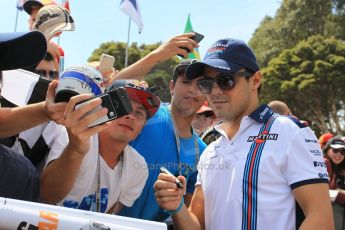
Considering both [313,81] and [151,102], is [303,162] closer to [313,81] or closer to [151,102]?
[151,102]

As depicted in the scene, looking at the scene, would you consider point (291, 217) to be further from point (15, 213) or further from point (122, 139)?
point (15, 213)

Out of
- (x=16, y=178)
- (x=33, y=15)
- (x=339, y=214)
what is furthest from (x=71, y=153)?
(x=339, y=214)

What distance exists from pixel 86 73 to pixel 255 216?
108 centimetres

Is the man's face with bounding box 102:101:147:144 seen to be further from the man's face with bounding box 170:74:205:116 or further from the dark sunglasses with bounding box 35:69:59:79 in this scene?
the man's face with bounding box 170:74:205:116

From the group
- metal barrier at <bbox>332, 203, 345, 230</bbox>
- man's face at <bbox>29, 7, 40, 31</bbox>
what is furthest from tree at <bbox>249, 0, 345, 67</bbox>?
man's face at <bbox>29, 7, 40, 31</bbox>

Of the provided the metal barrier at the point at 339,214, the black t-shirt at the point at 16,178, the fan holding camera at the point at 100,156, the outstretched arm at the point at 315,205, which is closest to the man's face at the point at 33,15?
the fan holding camera at the point at 100,156

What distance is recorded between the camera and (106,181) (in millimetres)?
2334

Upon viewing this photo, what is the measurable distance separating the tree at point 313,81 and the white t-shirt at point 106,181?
24.4m

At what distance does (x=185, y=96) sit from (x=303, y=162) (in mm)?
1582

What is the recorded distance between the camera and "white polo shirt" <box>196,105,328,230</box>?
204 centimetres

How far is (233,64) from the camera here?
2344mm

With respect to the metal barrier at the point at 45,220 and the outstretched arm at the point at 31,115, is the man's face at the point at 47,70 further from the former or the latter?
the metal barrier at the point at 45,220

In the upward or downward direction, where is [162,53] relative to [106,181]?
upward

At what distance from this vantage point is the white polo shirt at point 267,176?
2041 mm
